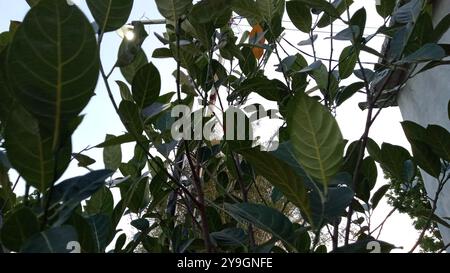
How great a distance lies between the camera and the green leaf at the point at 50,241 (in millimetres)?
423

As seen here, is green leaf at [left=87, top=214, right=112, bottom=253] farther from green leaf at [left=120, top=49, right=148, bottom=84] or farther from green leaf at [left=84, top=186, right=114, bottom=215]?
green leaf at [left=120, top=49, right=148, bottom=84]

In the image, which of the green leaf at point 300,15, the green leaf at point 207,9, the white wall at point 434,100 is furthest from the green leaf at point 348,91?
the white wall at point 434,100

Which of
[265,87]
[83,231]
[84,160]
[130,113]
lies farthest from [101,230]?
[265,87]

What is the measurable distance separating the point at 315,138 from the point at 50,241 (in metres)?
0.31

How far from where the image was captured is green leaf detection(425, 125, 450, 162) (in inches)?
35.7

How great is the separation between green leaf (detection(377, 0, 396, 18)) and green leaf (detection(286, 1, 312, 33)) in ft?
0.61

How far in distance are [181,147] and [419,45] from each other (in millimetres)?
600

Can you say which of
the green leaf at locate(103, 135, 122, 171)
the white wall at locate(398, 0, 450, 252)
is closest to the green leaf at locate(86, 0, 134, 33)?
the green leaf at locate(103, 135, 122, 171)

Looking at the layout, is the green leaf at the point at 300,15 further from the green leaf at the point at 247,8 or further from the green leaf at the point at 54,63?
the green leaf at the point at 54,63

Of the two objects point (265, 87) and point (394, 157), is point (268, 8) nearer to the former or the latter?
point (265, 87)

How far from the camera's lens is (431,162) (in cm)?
95

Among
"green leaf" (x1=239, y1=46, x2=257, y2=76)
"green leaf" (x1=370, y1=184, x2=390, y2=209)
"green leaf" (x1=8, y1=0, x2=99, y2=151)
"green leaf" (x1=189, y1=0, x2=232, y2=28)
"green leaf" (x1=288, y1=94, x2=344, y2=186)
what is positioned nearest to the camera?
"green leaf" (x1=8, y1=0, x2=99, y2=151)
